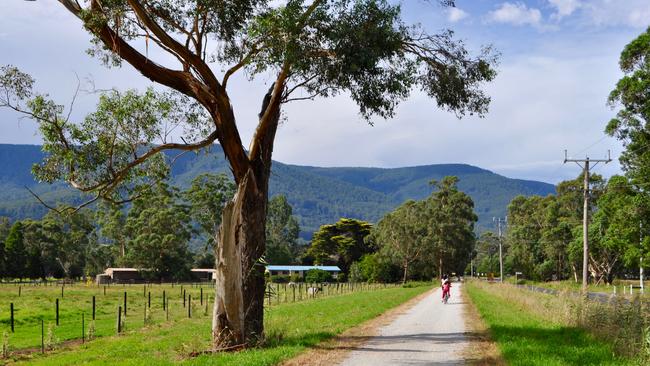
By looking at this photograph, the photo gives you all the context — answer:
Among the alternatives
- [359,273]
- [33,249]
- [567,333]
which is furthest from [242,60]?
[33,249]

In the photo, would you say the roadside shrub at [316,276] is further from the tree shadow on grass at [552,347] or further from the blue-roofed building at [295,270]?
the tree shadow on grass at [552,347]

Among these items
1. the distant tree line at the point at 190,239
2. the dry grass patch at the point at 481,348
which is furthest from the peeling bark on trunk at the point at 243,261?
the distant tree line at the point at 190,239

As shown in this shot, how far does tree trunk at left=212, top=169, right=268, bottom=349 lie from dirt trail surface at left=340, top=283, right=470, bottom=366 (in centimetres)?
266

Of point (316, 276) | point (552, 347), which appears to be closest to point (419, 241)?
point (316, 276)

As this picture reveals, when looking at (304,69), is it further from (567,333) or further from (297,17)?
(567,333)

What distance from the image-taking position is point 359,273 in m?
88.2

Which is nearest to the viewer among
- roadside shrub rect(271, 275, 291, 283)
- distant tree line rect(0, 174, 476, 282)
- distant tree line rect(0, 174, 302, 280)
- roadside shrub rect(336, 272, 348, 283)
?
distant tree line rect(0, 174, 476, 282)

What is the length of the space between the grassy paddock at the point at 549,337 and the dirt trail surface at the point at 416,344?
105 centimetres

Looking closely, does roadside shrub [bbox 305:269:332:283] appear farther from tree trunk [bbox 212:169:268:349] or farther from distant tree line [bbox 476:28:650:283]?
tree trunk [bbox 212:169:268:349]

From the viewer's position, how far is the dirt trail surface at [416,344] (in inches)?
516

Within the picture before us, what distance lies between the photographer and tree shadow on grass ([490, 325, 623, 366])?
40.1 feet

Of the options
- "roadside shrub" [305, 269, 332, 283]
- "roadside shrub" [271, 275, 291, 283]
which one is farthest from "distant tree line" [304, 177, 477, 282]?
"roadside shrub" [271, 275, 291, 283]

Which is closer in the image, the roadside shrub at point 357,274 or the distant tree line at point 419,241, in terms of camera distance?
the distant tree line at point 419,241

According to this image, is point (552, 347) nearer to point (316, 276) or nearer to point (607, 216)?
point (607, 216)
